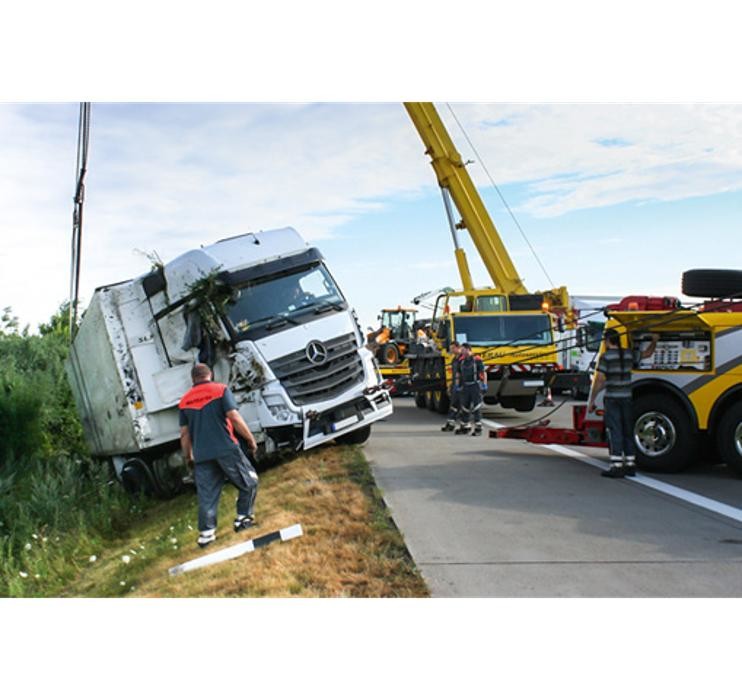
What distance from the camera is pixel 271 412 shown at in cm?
1062

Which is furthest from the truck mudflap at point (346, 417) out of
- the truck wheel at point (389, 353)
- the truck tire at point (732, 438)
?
the truck wheel at point (389, 353)

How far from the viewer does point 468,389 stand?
15422 mm

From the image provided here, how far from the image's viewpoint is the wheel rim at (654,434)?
10.3 m

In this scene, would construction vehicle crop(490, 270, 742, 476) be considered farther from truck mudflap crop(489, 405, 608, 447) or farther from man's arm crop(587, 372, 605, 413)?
truck mudflap crop(489, 405, 608, 447)

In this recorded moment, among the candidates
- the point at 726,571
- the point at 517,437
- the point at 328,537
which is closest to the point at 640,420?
the point at 517,437

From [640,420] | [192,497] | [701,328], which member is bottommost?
[192,497]

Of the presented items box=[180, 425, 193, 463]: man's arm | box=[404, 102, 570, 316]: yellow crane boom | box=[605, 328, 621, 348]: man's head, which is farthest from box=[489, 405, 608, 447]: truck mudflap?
box=[404, 102, 570, 316]: yellow crane boom

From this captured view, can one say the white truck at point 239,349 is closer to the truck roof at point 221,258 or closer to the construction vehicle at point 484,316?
the truck roof at point 221,258

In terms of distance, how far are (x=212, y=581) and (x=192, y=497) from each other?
486 cm

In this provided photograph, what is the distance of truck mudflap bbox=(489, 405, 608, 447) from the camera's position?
11.2 metres

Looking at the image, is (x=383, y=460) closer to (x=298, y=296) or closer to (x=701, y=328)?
(x=298, y=296)

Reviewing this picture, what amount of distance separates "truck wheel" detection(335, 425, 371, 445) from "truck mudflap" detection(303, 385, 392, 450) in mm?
1242

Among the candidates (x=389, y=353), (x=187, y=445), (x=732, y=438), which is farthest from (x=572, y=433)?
(x=389, y=353)

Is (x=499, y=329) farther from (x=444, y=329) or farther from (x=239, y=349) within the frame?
(x=239, y=349)
